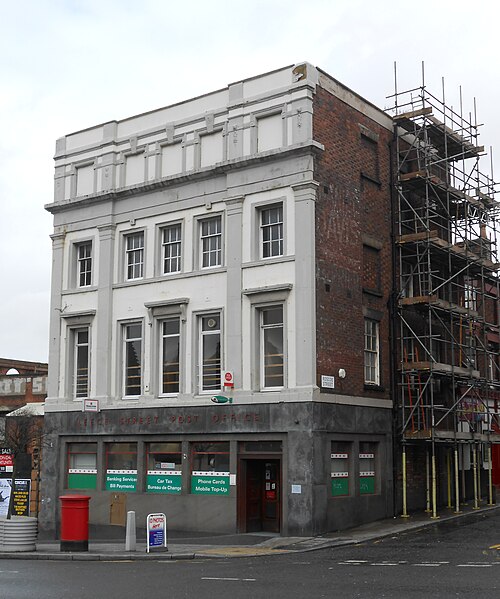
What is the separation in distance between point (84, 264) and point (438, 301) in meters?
12.2

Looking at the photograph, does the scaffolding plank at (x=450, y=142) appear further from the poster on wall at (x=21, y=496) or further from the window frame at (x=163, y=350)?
the poster on wall at (x=21, y=496)

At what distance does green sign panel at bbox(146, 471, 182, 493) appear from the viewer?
27.8 meters

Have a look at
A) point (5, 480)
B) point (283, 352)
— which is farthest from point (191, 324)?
point (5, 480)

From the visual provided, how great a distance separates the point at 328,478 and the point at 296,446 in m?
1.38

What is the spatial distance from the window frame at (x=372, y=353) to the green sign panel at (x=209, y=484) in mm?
5371

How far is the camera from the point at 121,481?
95.6 ft

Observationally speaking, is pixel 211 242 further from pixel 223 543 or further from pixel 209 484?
pixel 223 543

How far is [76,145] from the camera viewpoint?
32531 mm

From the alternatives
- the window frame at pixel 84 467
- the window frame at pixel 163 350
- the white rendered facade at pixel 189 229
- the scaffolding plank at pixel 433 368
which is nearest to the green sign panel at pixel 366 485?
the scaffolding plank at pixel 433 368

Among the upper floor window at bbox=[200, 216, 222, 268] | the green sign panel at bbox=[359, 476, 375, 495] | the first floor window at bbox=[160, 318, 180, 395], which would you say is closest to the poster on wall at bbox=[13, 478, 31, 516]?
the first floor window at bbox=[160, 318, 180, 395]

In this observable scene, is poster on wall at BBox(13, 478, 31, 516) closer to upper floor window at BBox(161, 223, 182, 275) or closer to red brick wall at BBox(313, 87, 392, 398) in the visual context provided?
upper floor window at BBox(161, 223, 182, 275)

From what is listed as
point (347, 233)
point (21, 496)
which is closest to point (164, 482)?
point (21, 496)

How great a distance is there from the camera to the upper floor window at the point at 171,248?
29.3 m

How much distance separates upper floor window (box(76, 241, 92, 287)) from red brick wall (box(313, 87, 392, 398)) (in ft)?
30.4
